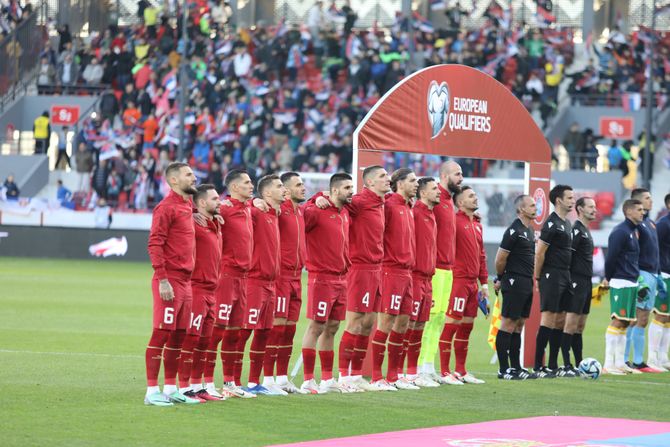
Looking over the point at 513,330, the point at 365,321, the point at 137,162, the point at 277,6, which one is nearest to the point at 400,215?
the point at 365,321

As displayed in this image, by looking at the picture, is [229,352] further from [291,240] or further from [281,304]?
[291,240]

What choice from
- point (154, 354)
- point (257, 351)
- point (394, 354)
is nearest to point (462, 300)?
point (394, 354)

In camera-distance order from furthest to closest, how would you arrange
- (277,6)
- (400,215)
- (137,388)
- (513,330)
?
(277,6), (513,330), (400,215), (137,388)

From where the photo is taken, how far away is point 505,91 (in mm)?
18094

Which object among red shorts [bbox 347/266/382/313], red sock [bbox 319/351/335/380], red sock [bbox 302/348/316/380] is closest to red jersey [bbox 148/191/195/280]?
red sock [bbox 302/348/316/380]

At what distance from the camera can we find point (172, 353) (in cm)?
1303

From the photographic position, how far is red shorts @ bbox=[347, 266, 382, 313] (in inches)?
581

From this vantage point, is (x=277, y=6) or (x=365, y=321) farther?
(x=277, y=6)

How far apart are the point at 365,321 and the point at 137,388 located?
251 centimetres

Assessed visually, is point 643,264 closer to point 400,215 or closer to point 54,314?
point 400,215

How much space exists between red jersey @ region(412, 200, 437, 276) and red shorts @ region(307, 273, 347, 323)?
125cm

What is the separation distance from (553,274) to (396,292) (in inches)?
108

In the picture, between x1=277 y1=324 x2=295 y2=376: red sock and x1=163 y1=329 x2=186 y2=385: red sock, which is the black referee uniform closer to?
x1=277 y1=324 x2=295 y2=376: red sock

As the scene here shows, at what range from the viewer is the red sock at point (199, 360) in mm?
13383
